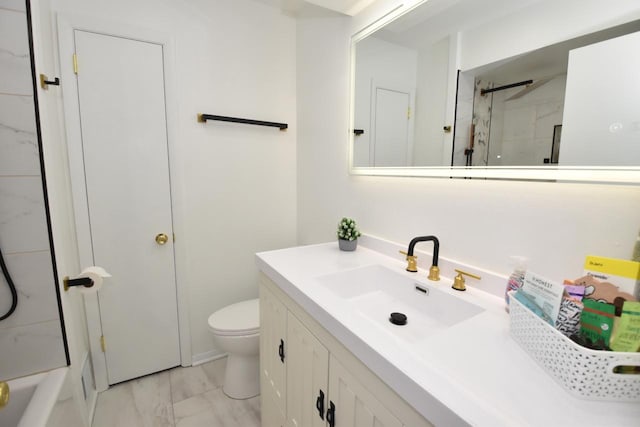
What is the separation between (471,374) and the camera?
2.03 feet

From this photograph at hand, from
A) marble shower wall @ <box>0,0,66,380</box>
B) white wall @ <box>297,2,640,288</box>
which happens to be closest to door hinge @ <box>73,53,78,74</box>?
marble shower wall @ <box>0,0,66,380</box>

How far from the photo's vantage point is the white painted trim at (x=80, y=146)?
1.56 meters

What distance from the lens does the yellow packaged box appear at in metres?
0.62

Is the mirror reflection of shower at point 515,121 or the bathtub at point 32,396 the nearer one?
the mirror reflection of shower at point 515,121

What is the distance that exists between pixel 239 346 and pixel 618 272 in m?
1.70

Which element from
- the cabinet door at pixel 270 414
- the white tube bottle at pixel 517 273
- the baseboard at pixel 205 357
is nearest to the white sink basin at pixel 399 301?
the white tube bottle at pixel 517 273

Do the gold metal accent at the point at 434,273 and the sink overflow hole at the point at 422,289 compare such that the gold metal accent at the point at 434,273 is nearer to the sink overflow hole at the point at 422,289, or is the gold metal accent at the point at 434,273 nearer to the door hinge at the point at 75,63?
the sink overflow hole at the point at 422,289

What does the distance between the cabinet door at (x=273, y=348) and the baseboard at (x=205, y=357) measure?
82 cm

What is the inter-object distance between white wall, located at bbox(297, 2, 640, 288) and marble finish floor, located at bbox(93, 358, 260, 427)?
1134mm

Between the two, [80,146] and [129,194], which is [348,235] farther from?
[80,146]

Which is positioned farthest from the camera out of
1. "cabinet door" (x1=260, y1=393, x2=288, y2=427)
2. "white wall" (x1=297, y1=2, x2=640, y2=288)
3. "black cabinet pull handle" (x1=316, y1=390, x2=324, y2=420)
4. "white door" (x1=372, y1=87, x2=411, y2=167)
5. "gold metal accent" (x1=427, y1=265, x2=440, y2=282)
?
"white door" (x1=372, y1=87, x2=411, y2=167)

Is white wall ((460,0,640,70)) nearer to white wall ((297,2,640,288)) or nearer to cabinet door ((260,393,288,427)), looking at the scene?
white wall ((297,2,640,288))

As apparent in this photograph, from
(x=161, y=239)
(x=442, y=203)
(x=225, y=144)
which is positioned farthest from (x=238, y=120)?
(x=442, y=203)

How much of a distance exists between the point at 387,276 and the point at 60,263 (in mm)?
1349
